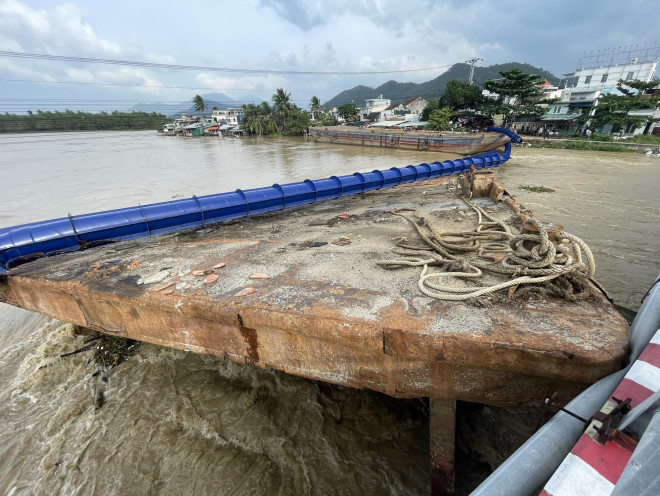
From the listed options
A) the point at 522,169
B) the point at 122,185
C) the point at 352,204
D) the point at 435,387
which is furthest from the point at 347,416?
the point at 522,169

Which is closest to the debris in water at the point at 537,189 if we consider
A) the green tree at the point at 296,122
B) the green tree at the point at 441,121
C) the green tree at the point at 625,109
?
the green tree at the point at 625,109

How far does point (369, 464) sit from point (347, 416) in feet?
1.83

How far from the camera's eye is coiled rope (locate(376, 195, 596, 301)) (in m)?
2.69

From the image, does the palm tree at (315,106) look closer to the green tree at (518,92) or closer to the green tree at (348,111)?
the green tree at (348,111)

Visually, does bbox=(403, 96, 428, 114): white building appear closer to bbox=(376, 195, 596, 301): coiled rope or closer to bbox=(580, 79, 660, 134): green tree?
bbox=(580, 79, 660, 134): green tree

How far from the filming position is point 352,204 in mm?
7078

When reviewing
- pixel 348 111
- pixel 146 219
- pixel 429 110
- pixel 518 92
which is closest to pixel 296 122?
pixel 348 111

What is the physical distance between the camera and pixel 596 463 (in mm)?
1389

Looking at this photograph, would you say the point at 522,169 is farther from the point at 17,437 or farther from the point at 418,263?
the point at 17,437

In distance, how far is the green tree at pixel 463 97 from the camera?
40562 mm

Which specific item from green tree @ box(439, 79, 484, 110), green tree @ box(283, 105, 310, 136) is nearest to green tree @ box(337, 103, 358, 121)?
green tree @ box(283, 105, 310, 136)

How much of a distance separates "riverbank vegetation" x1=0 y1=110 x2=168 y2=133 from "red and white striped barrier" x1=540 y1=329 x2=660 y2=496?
111m

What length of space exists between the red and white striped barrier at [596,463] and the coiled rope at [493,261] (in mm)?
1108

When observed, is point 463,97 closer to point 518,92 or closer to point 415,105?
point 518,92
